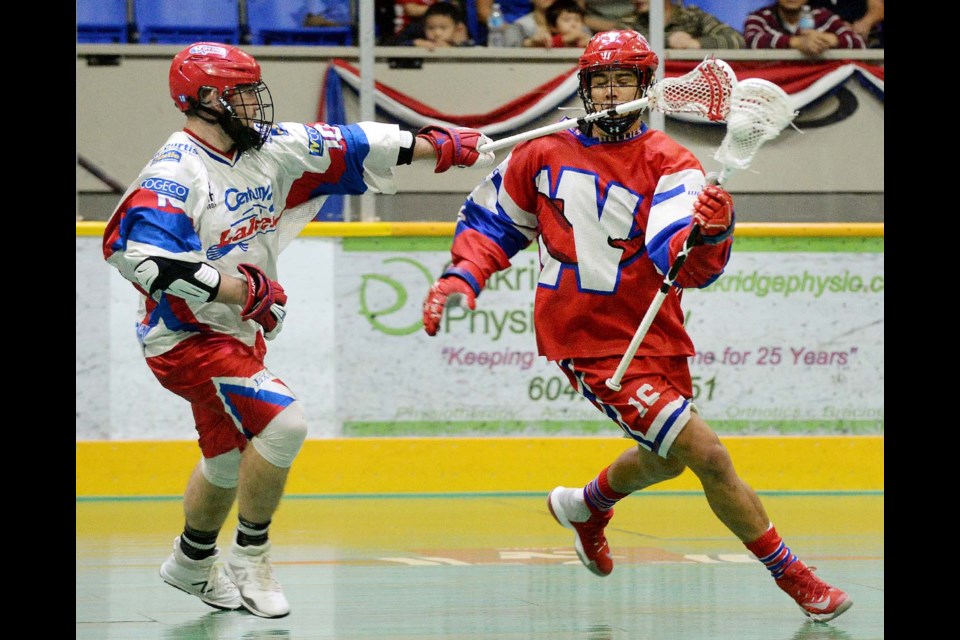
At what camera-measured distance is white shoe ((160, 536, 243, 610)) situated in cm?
444

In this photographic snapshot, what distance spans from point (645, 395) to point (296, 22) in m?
4.94

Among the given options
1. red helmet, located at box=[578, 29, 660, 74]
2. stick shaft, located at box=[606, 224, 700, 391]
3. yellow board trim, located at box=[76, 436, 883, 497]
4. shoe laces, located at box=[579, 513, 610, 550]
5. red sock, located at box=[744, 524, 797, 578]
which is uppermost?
red helmet, located at box=[578, 29, 660, 74]

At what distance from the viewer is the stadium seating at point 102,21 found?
27.4 feet

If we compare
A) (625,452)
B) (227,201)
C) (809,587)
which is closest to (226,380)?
(227,201)

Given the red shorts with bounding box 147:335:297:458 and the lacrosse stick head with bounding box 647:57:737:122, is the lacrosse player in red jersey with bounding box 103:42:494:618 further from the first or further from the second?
the lacrosse stick head with bounding box 647:57:737:122

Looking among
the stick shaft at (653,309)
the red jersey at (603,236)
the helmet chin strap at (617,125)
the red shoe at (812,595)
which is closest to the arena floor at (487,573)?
the red shoe at (812,595)

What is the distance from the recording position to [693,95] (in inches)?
168

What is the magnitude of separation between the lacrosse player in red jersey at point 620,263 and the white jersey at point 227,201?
446mm

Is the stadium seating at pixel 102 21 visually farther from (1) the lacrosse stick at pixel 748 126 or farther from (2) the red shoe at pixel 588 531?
(1) the lacrosse stick at pixel 748 126

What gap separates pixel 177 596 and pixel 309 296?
2.76m

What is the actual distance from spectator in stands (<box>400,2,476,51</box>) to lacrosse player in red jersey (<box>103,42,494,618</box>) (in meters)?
3.91

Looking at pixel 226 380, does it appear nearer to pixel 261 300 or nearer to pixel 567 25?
pixel 261 300

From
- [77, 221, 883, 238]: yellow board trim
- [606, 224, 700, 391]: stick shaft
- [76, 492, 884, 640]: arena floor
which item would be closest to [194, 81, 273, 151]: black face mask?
[606, 224, 700, 391]: stick shaft
